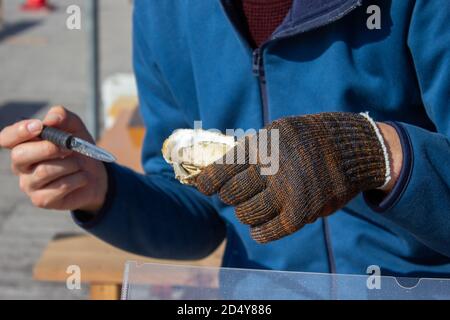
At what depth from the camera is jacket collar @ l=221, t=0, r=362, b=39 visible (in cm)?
128

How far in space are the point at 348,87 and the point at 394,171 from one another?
0.22 metres

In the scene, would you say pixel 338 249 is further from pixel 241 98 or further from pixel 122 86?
pixel 122 86

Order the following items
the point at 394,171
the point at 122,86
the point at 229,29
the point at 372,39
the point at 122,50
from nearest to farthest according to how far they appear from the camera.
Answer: the point at 394,171 → the point at 372,39 → the point at 229,29 → the point at 122,86 → the point at 122,50

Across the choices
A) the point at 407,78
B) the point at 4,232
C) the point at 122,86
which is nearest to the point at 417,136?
the point at 407,78

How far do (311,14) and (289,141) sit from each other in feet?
0.97

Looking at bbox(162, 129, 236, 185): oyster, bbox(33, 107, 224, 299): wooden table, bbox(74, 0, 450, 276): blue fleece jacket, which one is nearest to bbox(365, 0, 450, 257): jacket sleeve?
bbox(74, 0, 450, 276): blue fleece jacket

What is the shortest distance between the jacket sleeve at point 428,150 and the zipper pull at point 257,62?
258mm

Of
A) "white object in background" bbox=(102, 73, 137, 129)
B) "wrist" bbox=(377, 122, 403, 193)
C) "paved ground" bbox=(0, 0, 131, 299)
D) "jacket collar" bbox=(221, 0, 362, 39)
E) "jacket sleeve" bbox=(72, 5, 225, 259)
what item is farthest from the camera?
"white object in background" bbox=(102, 73, 137, 129)

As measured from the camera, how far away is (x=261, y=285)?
1.09m

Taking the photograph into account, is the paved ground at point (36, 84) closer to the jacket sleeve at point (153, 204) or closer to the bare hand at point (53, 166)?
the jacket sleeve at point (153, 204)

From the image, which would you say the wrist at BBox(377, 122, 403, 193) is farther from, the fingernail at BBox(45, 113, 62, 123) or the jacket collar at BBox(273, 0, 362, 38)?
the fingernail at BBox(45, 113, 62, 123)

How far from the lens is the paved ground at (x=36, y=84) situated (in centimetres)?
374

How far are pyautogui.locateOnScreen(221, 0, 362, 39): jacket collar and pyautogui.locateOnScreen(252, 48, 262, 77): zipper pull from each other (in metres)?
0.05

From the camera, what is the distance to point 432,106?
1274 millimetres
